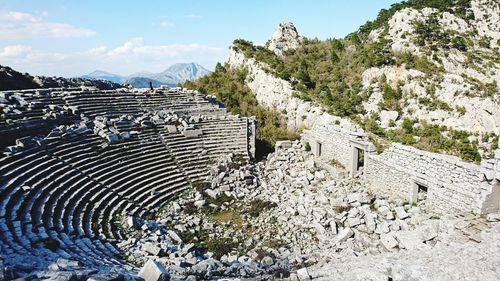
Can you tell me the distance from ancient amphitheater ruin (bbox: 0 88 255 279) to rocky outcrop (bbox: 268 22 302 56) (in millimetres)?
11631

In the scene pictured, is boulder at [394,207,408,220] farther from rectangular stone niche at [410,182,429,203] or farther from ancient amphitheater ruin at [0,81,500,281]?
rectangular stone niche at [410,182,429,203]

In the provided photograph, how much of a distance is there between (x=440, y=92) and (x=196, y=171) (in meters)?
16.3

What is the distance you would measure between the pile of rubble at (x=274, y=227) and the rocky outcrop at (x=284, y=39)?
58.5 ft

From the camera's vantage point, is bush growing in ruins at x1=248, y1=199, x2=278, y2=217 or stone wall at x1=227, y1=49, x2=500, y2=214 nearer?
stone wall at x1=227, y1=49, x2=500, y2=214

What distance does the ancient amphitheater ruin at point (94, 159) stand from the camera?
891 cm

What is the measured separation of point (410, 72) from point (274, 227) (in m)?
17.2

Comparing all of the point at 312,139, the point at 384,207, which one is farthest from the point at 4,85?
the point at 384,207

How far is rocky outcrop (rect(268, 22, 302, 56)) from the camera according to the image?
31222 mm

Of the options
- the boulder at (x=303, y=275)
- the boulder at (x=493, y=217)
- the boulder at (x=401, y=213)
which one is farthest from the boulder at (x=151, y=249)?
the boulder at (x=493, y=217)

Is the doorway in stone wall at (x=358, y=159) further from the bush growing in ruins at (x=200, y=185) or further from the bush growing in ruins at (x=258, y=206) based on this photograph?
the bush growing in ruins at (x=200, y=185)

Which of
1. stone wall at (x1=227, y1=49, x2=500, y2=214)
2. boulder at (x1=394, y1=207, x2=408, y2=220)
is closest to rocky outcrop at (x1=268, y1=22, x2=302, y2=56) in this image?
stone wall at (x1=227, y1=49, x2=500, y2=214)

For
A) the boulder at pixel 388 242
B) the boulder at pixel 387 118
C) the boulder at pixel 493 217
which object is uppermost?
the boulder at pixel 387 118

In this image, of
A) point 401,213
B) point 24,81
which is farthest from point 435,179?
point 24,81

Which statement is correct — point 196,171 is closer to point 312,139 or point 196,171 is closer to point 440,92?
point 312,139
